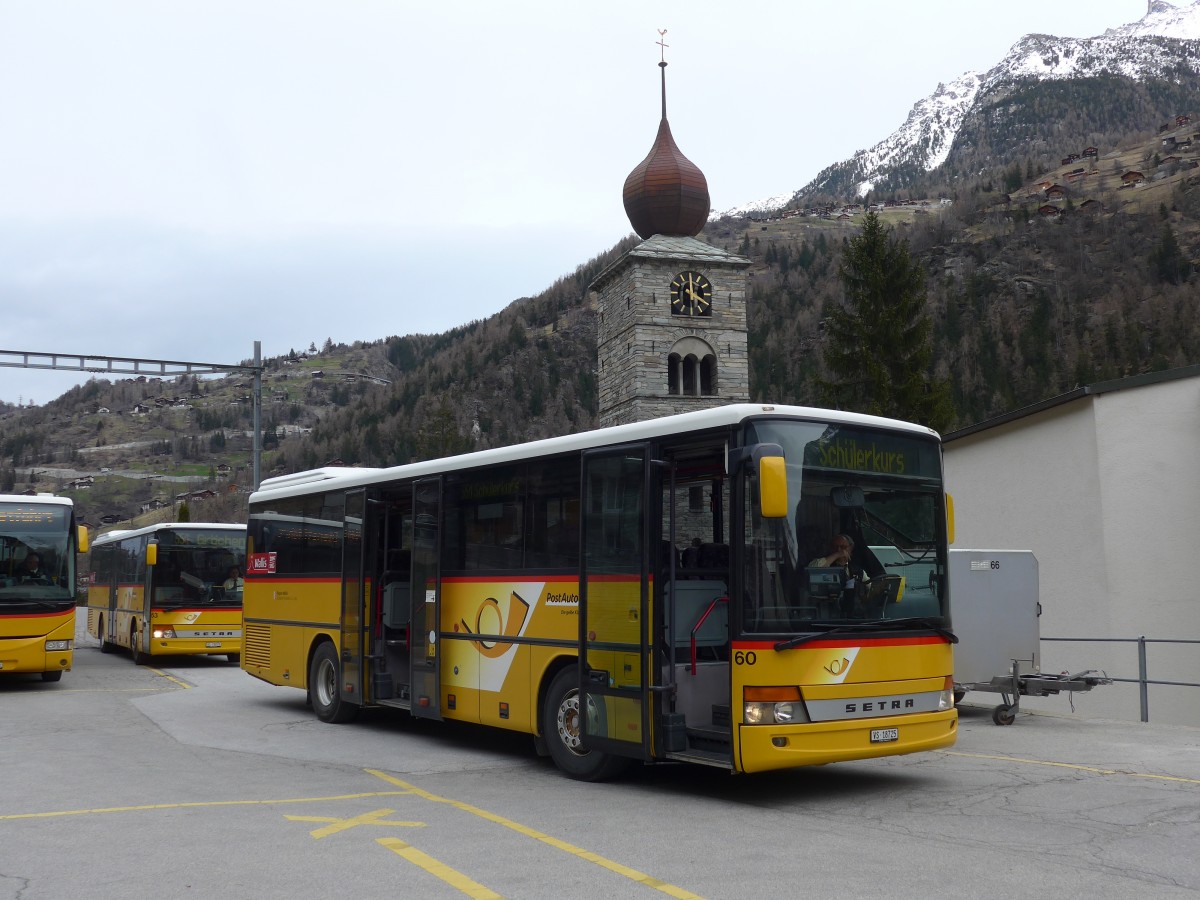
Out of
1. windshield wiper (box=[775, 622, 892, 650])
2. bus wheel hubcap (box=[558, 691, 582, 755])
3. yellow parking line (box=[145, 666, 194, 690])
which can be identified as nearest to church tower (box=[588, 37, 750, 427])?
yellow parking line (box=[145, 666, 194, 690])

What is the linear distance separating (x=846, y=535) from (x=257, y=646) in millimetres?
9936

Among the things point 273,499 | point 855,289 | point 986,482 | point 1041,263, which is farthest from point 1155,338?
point 273,499

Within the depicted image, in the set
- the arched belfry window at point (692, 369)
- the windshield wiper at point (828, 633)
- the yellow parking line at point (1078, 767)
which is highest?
the arched belfry window at point (692, 369)

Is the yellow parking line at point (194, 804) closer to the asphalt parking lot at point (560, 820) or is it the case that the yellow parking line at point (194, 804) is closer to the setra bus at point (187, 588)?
the asphalt parking lot at point (560, 820)

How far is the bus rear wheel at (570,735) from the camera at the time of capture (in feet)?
31.2

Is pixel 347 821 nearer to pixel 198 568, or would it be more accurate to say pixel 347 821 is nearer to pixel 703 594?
pixel 703 594

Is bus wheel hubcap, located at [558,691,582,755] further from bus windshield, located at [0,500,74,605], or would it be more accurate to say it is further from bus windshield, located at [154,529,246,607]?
bus windshield, located at [154,529,246,607]

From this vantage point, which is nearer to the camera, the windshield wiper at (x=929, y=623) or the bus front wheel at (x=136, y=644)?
the windshield wiper at (x=929, y=623)

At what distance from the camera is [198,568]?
2317 centimetres

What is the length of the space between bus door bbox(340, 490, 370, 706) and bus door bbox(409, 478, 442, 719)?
1.10 m

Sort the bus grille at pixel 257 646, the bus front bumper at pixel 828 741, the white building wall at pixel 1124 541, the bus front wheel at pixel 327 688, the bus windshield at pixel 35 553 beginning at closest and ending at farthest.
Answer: the bus front bumper at pixel 828 741 < the bus front wheel at pixel 327 688 < the bus grille at pixel 257 646 < the bus windshield at pixel 35 553 < the white building wall at pixel 1124 541

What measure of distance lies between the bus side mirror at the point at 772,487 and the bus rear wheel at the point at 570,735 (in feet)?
8.02

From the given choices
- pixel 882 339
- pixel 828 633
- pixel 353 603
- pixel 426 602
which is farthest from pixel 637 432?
pixel 882 339

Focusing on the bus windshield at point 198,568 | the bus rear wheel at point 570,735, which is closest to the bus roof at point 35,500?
the bus windshield at point 198,568
